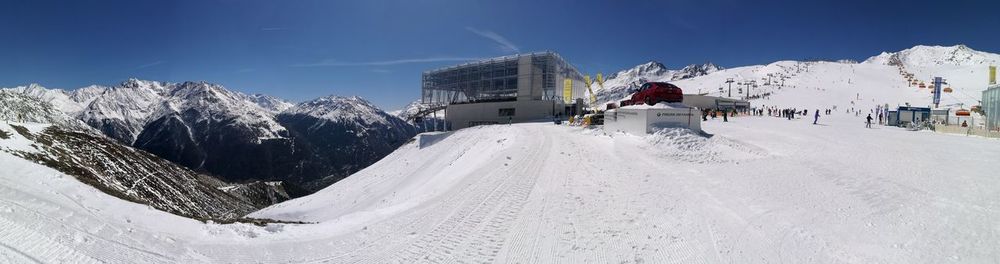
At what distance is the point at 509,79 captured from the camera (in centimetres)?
5966

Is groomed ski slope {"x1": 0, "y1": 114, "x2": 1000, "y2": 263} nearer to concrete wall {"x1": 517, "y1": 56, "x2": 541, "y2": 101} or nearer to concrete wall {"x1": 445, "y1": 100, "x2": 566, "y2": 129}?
concrete wall {"x1": 445, "y1": 100, "x2": 566, "y2": 129}

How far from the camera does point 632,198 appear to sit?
984 cm

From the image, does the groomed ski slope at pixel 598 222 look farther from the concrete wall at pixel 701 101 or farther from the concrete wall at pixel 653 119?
the concrete wall at pixel 701 101

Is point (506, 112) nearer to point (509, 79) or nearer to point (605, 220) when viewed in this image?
point (509, 79)

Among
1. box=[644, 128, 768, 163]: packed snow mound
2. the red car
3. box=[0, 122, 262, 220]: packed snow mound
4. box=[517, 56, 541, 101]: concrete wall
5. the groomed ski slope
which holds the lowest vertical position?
box=[0, 122, 262, 220]: packed snow mound

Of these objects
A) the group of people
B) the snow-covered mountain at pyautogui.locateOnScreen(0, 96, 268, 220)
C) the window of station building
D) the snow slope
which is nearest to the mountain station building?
the window of station building

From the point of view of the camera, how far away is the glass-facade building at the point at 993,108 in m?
26.0

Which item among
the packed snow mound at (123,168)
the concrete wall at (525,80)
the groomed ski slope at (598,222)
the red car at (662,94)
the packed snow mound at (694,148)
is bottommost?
the packed snow mound at (123,168)

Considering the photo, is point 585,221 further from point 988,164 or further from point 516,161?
point 988,164

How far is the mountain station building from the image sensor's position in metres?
56.4

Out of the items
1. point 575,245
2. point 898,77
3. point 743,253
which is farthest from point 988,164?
point 898,77

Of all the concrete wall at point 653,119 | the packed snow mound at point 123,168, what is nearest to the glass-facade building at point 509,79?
the concrete wall at point 653,119

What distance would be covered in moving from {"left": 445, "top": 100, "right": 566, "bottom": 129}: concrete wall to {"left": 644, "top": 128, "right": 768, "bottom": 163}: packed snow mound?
34.2 meters

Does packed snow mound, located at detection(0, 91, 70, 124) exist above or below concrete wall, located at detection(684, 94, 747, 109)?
below
